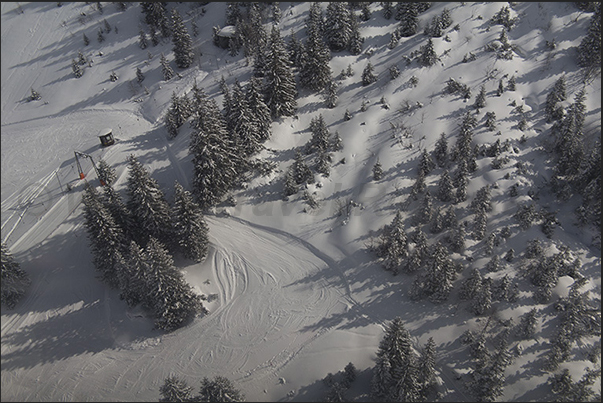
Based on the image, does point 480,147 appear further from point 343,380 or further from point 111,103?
point 111,103

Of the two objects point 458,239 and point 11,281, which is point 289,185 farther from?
point 11,281

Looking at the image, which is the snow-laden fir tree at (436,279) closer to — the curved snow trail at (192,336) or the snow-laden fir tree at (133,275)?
the curved snow trail at (192,336)

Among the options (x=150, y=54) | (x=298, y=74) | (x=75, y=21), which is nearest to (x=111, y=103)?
(x=150, y=54)

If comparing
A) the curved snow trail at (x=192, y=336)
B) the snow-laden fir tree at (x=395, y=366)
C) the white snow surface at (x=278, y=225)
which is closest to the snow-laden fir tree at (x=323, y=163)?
the white snow surface at (x=278, y=225)

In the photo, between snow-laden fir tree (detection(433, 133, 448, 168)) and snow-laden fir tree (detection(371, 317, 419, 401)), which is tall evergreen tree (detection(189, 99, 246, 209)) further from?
snow-laden fir tree (detection(371, 317, 419, 401))

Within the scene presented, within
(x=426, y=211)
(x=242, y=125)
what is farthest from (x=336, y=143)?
(x=426, y=211)

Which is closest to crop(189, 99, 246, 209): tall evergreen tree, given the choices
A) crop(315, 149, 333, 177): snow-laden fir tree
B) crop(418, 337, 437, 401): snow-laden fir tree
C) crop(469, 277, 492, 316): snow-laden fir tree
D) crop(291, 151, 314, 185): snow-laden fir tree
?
crop(291, 151, 314, 185): snow-laden fir tree
